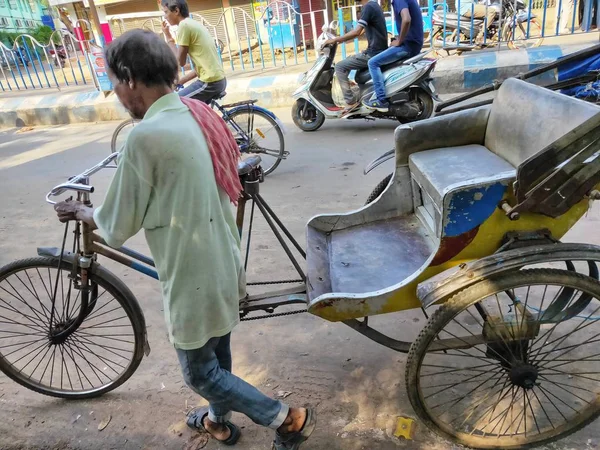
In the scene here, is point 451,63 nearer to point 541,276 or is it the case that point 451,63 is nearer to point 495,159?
point 495,159

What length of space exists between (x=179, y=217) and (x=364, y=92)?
4882 millimetres

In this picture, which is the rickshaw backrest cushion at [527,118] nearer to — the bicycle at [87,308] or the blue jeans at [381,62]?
the bicycle at [87,308]

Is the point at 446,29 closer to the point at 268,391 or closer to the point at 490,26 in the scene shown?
the point at 490,26

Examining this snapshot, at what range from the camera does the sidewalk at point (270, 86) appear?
7.04m

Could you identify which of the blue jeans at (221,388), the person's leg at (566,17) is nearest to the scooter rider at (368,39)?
the blue jeans at (221,388)

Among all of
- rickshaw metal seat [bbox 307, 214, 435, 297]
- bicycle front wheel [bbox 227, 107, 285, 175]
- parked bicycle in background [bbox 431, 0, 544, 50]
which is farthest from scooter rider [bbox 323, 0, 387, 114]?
rickshaw metal seat [bbox 307, 214, 435, 297]

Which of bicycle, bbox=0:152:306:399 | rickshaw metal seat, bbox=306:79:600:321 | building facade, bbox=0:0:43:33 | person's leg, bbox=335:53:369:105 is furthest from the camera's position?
building facade, bbox=0:0:43:33

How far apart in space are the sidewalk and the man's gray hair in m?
5.53

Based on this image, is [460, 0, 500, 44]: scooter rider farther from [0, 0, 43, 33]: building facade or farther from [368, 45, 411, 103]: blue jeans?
[0, 0, 43, 33]: building facade

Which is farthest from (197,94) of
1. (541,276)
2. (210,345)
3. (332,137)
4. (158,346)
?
(541,276)

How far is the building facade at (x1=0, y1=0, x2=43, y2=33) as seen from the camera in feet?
112

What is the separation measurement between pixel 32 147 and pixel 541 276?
25.3 ft

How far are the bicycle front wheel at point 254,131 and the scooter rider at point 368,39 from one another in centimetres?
134

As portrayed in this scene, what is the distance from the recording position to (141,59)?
1.33 metres
